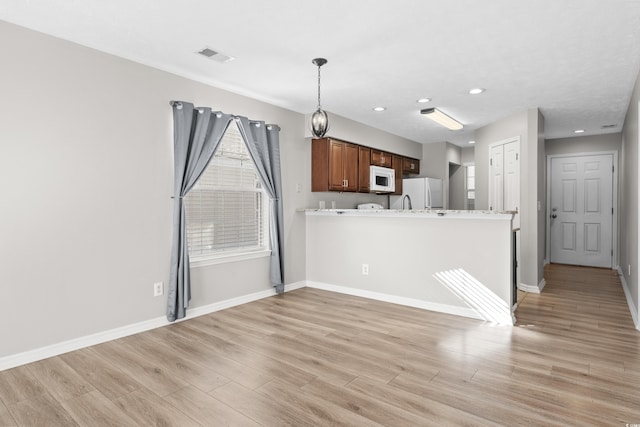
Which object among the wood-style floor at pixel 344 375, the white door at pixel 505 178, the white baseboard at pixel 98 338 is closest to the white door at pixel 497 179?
the white door at pixel 505 178

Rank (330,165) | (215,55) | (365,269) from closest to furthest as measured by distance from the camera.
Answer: (215,55), (365,269), (330,165)

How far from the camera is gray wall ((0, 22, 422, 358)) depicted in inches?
107

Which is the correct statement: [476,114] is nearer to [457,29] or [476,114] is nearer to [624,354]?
[457,29]

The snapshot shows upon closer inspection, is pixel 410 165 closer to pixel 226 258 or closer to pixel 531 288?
pixel 531 288

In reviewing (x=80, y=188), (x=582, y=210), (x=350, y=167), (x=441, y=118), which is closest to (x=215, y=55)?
→ (x=80, y=188)

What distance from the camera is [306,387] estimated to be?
235cm

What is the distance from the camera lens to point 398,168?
22.4ft

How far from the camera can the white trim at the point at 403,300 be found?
389cm

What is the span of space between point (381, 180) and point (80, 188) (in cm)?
443

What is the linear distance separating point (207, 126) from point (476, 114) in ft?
12.0

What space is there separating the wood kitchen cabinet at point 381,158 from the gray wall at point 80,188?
9.68 feet

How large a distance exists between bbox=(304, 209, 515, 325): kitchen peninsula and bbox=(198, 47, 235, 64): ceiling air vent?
7.56ft

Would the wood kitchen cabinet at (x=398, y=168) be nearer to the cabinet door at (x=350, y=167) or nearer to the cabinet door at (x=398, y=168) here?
the cabinet door at (x=398, y=168)

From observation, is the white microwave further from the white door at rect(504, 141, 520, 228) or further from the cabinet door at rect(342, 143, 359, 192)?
the white door at rect(504, 141, 520, 228)
